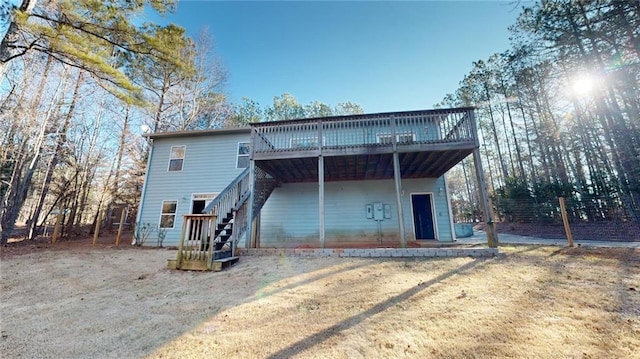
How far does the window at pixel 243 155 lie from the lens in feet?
35.3

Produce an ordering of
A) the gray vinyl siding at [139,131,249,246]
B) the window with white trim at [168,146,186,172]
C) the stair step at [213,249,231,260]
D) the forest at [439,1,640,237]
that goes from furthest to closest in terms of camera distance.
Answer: the window with white trim at [168,146,186,172] < the gray vinyl siding at [139,131,249,246] < the forest at [439,1,640,237] < the stair step at [213,249,231,260]

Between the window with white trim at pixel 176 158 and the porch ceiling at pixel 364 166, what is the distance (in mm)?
4910

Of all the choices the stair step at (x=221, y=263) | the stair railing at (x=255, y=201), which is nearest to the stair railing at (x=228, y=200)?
the stair railing at (x=255, y=201)

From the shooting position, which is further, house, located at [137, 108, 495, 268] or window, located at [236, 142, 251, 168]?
window, located at [236, 142, 251, 168]

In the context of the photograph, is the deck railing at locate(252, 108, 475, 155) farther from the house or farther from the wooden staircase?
the wooden staircase

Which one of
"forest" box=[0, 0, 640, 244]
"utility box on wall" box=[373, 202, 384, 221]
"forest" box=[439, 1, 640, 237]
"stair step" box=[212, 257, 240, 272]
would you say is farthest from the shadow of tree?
"forest" box=[439, 1, 640, 237]

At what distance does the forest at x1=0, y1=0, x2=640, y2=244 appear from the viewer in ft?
23.0

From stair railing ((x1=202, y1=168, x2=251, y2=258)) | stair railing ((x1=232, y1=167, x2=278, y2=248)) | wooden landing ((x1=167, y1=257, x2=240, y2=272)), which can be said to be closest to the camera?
wooden landing ((x1=167, y1=257, x2=240, y2=272))

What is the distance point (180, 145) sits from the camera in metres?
11.4

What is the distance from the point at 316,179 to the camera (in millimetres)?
A: 10242

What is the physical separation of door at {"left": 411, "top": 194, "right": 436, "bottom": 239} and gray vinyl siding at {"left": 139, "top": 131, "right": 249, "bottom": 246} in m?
7.56

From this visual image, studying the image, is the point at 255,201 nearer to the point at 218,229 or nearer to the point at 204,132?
the point at 218,229

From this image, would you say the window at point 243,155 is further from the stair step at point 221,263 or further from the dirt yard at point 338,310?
the dirt yard at point 338,310

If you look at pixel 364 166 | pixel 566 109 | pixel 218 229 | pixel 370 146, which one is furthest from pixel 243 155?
pixel 566 109
